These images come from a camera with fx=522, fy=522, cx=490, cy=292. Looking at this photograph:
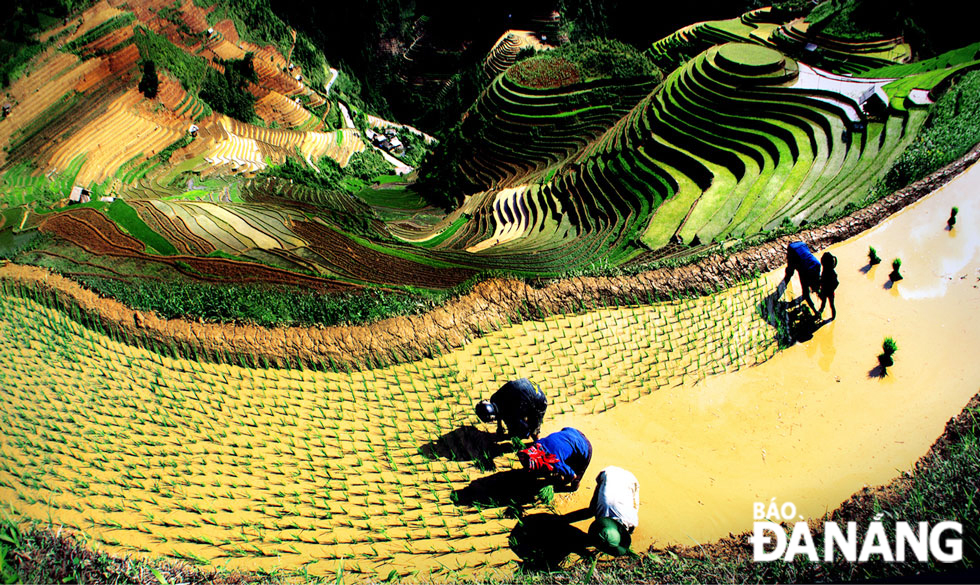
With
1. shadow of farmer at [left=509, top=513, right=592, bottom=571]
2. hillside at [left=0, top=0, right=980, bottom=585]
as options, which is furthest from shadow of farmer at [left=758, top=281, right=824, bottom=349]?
shadow of farmer at [left=509, top=513, right=592, bottom=571]

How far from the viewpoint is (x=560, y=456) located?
5934 millimetres

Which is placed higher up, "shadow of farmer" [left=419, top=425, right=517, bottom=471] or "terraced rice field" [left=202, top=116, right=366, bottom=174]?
"terraced rice field" [left=202, top=116, right=366, bottom=174]

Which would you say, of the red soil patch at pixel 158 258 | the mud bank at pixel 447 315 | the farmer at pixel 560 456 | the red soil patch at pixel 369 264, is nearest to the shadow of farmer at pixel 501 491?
the farmer at pixel 560 456

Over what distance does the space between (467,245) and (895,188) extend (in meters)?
13.7

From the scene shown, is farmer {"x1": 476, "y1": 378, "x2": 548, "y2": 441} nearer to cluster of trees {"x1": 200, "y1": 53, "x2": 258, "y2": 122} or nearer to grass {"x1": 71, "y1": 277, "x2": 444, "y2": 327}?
grass {"x1": 71, "y1": 277, "x2": 444, "y2": 327}

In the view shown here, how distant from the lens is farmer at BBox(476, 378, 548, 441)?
646 centimetres

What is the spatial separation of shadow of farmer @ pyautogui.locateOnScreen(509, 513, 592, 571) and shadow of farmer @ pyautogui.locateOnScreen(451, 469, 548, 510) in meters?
0.27

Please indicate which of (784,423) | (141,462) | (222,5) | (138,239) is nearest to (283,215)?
(138,239)

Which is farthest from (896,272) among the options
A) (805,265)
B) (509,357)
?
(509,357)

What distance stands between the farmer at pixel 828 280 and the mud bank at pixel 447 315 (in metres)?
1.30

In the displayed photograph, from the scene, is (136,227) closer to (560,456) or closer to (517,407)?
(517,407)

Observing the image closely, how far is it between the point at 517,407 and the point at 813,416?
4.45 metres

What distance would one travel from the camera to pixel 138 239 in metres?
14.2

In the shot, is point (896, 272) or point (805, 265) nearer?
point (805, 265)
